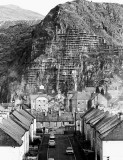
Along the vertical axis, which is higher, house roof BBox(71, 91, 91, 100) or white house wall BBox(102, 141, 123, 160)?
house roof BBox(71, 91, 91, 100)

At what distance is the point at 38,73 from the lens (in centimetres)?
19250

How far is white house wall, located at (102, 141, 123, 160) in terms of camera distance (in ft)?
140

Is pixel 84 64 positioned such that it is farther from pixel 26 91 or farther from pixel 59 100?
pixel 59 100

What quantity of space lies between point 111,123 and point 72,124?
183 feet

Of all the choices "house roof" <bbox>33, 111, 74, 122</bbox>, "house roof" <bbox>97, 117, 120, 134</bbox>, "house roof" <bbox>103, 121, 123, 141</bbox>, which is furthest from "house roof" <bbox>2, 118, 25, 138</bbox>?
"house roof" <bbox>33, 111, 74, 122</bbox>

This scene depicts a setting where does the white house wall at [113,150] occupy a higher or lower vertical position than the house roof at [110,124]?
lower

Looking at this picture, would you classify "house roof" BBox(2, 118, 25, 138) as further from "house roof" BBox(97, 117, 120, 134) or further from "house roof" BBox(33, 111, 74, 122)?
"house roof" BBox(33, 111, 74, 122)

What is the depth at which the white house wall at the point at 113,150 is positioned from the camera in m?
42.8

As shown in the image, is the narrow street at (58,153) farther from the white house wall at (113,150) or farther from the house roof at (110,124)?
the white house wall at (113,150)

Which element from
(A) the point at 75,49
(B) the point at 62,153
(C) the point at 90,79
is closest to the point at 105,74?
(C) the point at 90,79

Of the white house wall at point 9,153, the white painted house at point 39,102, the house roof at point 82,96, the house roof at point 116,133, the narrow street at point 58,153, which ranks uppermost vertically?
the house roof at point 82,96

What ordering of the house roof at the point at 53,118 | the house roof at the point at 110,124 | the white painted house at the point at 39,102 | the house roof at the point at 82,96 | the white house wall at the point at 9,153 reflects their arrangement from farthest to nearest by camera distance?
the house roof at the point at 82,96
the white painted house at the point at 39,102
the house roof at the point at 53,118
the house roof at the point at 110,124
the white house wall at the point at 9,153

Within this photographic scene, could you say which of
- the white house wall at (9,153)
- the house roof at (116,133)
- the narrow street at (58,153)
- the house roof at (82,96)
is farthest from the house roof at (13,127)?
the house roof at (82,96)

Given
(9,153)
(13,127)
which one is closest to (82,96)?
(13,127)
